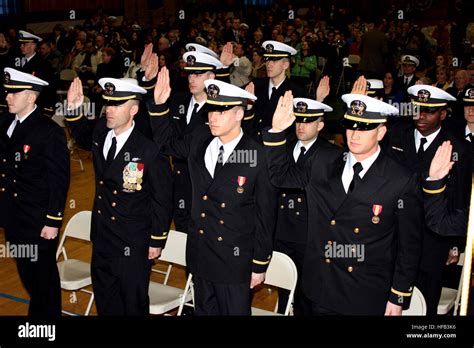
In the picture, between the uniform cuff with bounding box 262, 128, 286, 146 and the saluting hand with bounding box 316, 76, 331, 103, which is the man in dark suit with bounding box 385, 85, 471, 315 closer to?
the saluting hand with bounding box 316, 76, 331, 103

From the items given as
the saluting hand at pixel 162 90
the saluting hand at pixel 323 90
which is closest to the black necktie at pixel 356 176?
the saluting hand at pixel 162 90

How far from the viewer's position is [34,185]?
216 inches

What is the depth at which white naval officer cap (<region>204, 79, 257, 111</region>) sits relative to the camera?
15.5ft

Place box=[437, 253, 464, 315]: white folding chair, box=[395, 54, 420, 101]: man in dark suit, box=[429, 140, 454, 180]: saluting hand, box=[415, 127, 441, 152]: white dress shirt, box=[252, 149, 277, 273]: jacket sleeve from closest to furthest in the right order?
box=[429, 140, 454, 180]: saluting hand < box=[252, 149, 277, 273]: jacket sleeve < box=[437, 253, 464, 315]: white folding chair < box=[415, 127, 441, 152]: white dress shirt < box=[395, 54, 420, 101]: man in dark suit

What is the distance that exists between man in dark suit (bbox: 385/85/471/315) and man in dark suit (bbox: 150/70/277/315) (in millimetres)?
1355

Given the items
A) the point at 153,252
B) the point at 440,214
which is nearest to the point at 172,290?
the point at 153,252

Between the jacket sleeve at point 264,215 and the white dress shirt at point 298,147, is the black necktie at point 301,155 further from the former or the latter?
the jacket sleeve at point 264,215

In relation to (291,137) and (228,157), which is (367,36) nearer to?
(291,137)

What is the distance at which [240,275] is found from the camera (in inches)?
188

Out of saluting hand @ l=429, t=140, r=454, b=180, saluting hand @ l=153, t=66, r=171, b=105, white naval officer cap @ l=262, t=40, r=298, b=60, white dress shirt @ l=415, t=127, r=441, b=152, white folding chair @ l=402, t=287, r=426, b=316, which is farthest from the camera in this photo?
white naval officer cap @ l=262, t=40, r=298, b=60

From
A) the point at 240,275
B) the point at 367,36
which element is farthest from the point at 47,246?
the point at 367,36

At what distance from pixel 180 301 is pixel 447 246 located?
2.05 metres

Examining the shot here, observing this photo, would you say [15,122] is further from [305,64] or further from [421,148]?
[305,64]

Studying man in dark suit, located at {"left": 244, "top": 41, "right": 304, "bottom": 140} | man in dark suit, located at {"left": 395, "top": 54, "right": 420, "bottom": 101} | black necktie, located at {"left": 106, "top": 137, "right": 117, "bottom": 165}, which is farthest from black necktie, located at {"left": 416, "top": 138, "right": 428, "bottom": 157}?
man in dark suit, located at {"left": 395, "top": 54, "right": 420, "bottom": 101}
